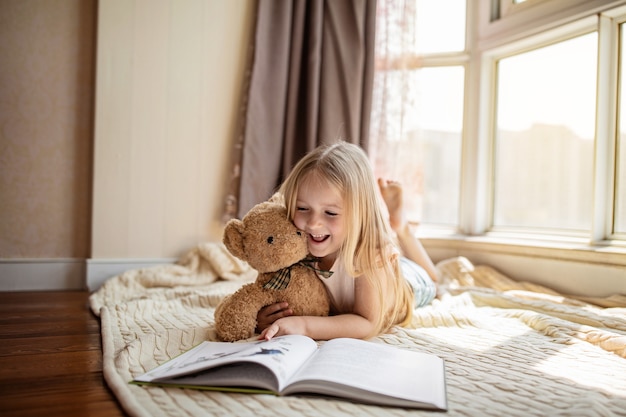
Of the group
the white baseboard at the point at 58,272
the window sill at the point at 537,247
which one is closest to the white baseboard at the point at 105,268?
the white baseboard at the point at 58,272

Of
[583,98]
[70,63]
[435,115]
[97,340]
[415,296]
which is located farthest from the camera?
[435,115]

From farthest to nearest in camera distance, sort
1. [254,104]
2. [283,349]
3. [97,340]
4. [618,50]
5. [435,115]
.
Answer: [435,115] → [254,104] → [618,50] → [97,340] → [283,349]

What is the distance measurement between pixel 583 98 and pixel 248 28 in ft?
4.97

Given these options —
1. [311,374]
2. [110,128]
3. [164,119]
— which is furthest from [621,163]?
[110,128]

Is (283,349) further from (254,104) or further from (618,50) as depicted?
(618,50)

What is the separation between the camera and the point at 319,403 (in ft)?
2.62

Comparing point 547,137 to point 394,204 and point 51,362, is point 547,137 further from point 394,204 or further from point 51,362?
point 51,362

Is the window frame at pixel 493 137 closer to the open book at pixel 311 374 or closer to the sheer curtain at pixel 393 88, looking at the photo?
the sheer curtain at pixel 393 88

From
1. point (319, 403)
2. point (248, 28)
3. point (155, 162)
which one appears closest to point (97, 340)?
point (319, 403)

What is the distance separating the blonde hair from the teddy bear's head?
2.3 inches

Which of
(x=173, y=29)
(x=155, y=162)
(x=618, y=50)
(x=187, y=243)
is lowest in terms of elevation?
(x=187, y=243)

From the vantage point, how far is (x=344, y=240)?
1.19 m

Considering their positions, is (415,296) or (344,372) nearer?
(344,372)

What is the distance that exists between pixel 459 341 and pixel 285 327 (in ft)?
1.55
